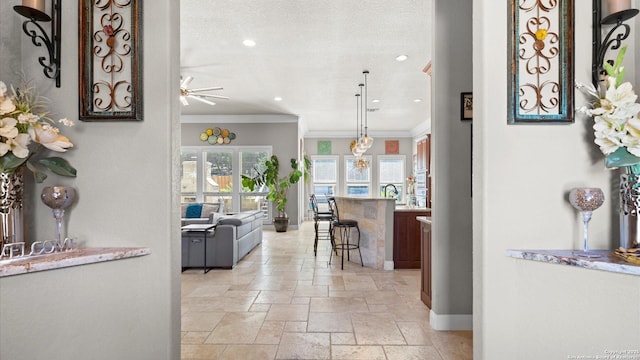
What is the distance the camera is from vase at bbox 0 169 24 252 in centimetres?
145

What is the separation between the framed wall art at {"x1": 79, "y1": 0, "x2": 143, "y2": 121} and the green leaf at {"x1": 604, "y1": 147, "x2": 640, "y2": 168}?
89.0 inches

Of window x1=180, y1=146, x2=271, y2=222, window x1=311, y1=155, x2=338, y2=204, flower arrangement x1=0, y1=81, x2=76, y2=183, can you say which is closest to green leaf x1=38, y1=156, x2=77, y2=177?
flower arrangement x1=0, y1=81, x2=76, y2=183

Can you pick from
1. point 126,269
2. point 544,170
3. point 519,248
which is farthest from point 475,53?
point 126,269

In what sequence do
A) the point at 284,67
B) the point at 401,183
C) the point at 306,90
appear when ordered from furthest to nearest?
the point at 401,183
the point at 306,90
the point at 284,67

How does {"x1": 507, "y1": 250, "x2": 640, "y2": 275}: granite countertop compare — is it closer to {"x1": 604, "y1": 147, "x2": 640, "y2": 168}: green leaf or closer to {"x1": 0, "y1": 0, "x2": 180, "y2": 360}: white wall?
{"x1": 604, "y1": 147, "x2": 640, "y2": 168}: green leaf

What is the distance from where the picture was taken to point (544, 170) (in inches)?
61.6

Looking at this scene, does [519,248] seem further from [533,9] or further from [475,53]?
[533,9]

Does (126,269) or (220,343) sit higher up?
(126,269)

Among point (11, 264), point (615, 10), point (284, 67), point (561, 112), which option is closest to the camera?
point (11, 264)

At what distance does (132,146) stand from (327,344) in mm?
1932

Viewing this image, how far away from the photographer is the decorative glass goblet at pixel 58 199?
1514 millimetres

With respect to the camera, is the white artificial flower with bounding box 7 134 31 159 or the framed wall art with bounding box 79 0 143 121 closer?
the white artificial flower with bounding box 7 134 31 159

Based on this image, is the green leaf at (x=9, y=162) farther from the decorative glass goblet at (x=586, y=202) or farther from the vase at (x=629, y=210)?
the vase at (x=629, y=210)

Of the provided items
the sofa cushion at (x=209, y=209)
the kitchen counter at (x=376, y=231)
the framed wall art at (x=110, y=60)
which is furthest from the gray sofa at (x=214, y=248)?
the framed wall art at (x=110, y=60)
